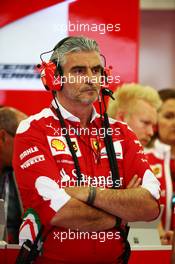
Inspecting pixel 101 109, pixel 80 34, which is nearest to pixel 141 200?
pixel 101 109

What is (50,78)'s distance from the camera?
2.40 metres

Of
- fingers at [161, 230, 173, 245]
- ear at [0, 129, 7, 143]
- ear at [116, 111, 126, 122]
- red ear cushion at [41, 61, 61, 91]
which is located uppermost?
red ear cushion at [41, 61, 61, 91]

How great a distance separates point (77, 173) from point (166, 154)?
4.22ft

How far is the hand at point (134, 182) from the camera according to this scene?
2.35 meters

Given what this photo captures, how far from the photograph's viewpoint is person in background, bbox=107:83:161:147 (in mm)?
2771

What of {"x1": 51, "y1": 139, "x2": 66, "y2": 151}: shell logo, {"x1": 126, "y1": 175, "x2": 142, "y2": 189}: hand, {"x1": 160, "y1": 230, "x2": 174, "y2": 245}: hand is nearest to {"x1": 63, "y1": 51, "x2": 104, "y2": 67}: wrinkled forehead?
{"x1": 51, "y1": 139, "x2": 66, "y2": 151}: shell logo

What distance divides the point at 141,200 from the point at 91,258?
0.26 m

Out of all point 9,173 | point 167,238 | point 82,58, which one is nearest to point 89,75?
point 82,58

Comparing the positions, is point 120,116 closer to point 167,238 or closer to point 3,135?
point 3,135

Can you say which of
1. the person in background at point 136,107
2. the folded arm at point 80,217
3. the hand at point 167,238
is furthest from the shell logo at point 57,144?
the hand at point 167,238

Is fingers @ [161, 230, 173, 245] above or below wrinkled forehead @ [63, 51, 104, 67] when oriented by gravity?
below

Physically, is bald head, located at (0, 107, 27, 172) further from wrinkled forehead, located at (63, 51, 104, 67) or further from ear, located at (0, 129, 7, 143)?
wrinkled forehead, located at (63, 51, 104, 67)

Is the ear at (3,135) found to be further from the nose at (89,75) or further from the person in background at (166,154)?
the person in background at (166,154)

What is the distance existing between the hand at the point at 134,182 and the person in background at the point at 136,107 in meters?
0.38
